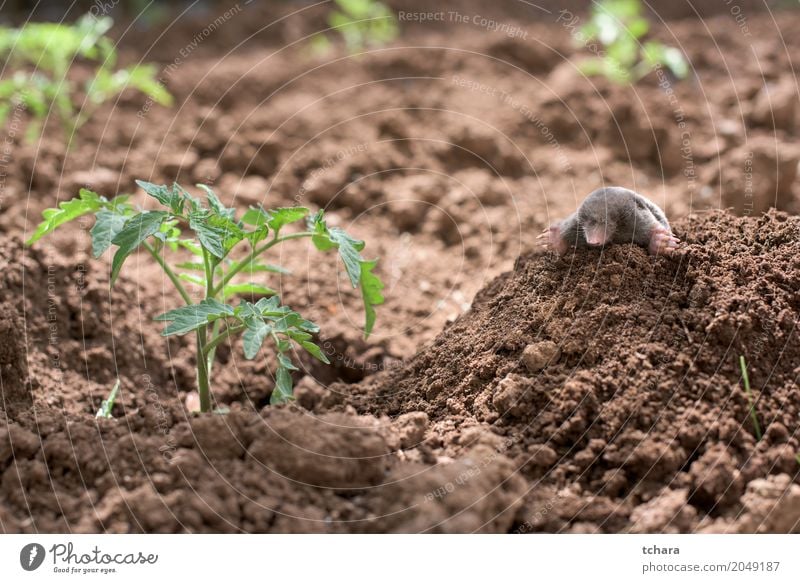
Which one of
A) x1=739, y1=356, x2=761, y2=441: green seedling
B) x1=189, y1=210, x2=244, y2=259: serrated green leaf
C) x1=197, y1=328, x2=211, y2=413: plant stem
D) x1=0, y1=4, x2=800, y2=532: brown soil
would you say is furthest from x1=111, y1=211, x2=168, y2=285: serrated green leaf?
x1=739, y1=356, x2=761, y2=441: green seedling

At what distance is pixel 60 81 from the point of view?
20.5 ft

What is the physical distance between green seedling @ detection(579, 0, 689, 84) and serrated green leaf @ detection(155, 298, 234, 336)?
4.51 m

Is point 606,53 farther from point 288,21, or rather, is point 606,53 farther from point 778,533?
point 778,533

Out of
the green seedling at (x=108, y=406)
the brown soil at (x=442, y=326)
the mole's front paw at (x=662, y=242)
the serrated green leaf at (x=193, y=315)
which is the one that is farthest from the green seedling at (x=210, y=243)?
the mole's front paw at (x=662, y=242)

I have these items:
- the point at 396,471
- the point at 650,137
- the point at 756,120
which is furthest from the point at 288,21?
the point at 396,471

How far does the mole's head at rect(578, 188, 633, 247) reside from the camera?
11.0 feet

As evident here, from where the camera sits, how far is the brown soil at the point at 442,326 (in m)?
2.74

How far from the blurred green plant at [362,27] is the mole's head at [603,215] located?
4.22 m

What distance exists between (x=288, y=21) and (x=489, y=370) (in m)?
5.55

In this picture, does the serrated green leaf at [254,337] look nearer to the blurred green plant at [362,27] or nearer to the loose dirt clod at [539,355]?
the loose dirt clod at [539,355]

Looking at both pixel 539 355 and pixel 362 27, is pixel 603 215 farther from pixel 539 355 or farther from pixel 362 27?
pixel 362 27

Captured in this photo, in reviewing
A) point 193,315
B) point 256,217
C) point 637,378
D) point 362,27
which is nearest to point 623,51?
point 362,27

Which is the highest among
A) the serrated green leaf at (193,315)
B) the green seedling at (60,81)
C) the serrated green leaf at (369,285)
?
the green seedling at (60,81)

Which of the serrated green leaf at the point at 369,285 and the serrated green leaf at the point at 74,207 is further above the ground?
the serrated green leaf at the point at 74,207
